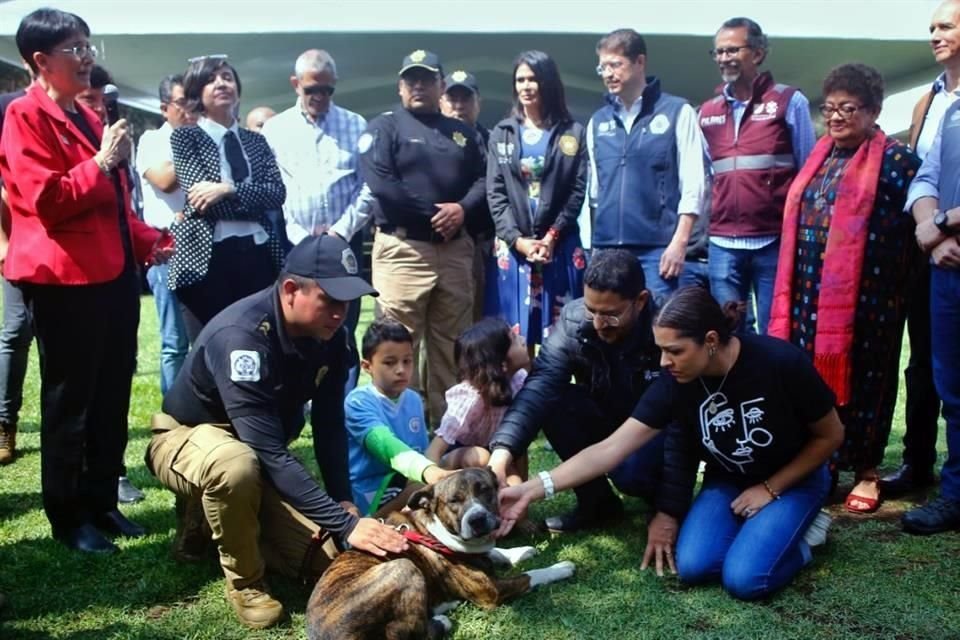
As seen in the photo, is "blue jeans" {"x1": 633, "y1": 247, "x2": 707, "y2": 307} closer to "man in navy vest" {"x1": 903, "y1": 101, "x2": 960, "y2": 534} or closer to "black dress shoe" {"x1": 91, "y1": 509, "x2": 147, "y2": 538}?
"man in navy vest" {"x1": 903, "y1": 101, "x2": 960, "y2": 534}

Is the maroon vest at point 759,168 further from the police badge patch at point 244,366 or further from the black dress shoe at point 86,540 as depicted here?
the black dress shoe at point 86,540

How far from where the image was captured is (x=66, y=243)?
12.1 feet

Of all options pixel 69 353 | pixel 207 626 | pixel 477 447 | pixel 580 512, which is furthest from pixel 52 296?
pixel 580 512

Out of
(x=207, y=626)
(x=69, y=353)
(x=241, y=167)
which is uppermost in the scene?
(x=241, y=167)

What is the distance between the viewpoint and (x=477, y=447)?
4289mm

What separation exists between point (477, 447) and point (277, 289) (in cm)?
137

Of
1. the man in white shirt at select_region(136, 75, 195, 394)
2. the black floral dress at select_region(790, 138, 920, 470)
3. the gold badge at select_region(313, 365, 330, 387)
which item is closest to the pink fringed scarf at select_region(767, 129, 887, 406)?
the black floral dress at select_region(790, 138, 920, 470)

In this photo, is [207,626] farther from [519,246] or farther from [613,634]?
[519,246]

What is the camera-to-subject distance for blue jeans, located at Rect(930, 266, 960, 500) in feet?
13.2

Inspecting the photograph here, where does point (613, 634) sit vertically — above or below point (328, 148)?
below

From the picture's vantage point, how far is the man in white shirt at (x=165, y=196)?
518 cm

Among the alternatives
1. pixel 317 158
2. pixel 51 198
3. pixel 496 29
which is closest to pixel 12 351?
pixel 51 198

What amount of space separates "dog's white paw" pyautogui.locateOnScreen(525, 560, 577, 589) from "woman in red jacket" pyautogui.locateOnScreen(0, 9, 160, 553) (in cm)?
178

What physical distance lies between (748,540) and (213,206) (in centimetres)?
309
